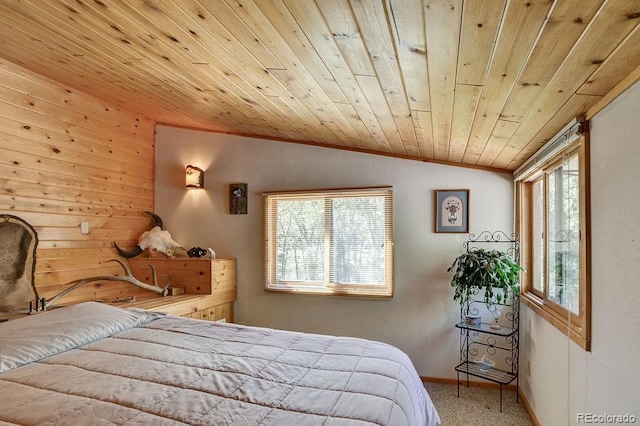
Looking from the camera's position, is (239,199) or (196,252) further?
(239,199)

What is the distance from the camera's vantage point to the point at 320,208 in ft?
12.4

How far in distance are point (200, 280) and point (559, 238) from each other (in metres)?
3.11

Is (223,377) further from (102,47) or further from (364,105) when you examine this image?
(102,47)

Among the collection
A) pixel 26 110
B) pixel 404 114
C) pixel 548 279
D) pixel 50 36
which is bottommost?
pixel 548 279

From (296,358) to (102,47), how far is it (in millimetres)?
2144

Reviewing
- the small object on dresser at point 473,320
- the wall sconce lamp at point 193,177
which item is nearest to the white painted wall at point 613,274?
the small object on dresser at point 473,320

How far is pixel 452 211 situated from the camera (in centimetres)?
344

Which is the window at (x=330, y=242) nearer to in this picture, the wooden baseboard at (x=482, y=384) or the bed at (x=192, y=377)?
the wooden baseboard at (x=482, y=384)

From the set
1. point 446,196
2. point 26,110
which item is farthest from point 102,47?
point 446,196

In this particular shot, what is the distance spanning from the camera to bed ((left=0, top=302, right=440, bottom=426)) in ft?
4.23

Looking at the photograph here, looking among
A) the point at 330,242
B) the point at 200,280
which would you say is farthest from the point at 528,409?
the point at 200,280

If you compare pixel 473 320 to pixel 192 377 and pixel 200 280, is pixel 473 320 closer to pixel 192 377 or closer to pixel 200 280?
pixel 192 377

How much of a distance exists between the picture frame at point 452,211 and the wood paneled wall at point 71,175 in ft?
10.4

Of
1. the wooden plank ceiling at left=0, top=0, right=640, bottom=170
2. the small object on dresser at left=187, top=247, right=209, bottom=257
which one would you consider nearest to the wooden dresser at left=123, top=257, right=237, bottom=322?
the small object on dresser at left=187, top=247, right=209, bottom=257
